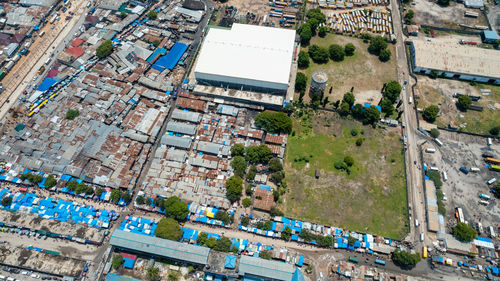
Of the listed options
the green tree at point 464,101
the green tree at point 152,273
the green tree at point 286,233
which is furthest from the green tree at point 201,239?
the green tree at point 464,101

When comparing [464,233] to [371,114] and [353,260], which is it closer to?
[353,260]

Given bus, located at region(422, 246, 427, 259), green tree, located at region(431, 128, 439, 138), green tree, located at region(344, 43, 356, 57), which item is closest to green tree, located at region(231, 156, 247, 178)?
bus, located at region(422, 246, 427, 259)

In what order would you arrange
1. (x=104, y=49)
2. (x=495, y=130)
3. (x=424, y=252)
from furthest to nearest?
(x=104, y=49) → (x=495, y=130) → (x=424, y=252)

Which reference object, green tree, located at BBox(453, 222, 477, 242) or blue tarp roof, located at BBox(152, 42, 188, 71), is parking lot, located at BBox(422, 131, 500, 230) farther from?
blue tarp roof, located at BBox(152, 42, 188, 71)

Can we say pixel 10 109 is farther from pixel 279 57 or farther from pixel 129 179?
pixel 279 57

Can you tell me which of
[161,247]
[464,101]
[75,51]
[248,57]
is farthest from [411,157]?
[75,51]

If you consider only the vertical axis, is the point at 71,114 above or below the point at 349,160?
above

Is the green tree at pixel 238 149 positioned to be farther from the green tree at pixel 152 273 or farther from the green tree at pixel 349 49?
the green tree at pixel 349 49
